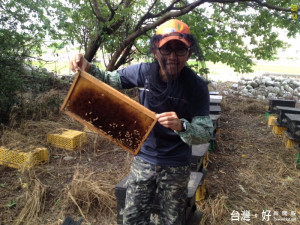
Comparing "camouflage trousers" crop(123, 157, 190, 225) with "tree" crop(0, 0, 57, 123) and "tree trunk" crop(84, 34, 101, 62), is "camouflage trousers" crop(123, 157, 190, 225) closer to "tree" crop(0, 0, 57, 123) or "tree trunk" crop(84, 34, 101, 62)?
"tree" crop(0, 0, 57, 123)

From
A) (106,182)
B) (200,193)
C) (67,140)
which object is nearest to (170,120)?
(200,193)

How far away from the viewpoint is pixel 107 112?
82.3 inches

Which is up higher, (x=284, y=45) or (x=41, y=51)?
(x=284, y=45)

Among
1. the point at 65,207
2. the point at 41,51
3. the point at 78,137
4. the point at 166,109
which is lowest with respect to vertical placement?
the point at 65,207

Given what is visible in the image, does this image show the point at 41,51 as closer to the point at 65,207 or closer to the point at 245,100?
the point at 65,207

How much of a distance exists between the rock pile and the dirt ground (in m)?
5.06

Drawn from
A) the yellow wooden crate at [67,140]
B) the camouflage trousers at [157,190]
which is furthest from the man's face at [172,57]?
the yellow wooden crate at [67,140]

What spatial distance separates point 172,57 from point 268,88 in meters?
10.6

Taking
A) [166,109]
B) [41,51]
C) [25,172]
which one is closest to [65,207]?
[25,172]

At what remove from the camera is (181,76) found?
1925mm

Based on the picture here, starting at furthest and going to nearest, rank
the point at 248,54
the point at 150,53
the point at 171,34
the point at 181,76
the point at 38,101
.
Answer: the point at 248,54, the point at 38,101, the point at 150,53, the point at 181,76, the point at 171,34

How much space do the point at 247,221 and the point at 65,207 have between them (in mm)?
2399

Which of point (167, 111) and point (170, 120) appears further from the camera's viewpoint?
point (167, 111)

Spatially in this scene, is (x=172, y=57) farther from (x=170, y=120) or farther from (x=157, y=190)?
(x=157, y=190)
